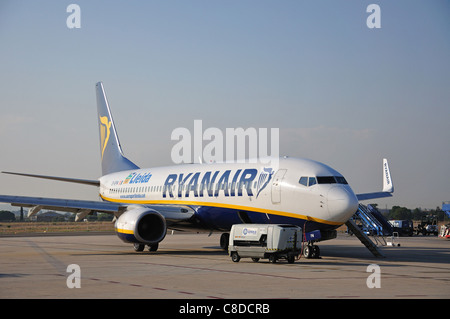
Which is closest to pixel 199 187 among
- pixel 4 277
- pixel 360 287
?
pixel 4 277

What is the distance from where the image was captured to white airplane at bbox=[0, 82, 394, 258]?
2408 centimetres

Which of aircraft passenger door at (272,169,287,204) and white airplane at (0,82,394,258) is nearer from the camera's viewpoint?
white airplane at (0,82,394,258)

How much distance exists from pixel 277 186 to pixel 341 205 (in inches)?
126

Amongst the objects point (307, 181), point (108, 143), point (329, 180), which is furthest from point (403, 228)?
point (307, 181)

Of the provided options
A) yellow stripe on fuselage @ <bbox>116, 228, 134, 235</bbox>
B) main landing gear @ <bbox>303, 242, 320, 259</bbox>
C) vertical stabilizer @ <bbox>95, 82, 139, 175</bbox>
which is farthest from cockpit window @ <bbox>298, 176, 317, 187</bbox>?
vertical stabilizer @ <bbox>95, 82, 139, 175</bbox>

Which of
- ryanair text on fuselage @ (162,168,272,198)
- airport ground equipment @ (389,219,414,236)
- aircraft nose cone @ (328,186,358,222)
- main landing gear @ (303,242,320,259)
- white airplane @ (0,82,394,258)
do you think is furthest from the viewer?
airport ground equipment @ (389,219,414,236)

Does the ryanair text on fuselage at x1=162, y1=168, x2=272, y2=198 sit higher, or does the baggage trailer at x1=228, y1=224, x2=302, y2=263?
the ryanair text on fuselage at x1=162, y1=168, x2=272, y2=198

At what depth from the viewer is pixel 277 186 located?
25.4 m

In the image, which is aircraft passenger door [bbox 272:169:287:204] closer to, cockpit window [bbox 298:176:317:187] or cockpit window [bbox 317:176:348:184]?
cockpit window [bbox 298:176:317:187]

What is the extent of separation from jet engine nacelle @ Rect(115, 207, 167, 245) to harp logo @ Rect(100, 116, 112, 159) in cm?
1581

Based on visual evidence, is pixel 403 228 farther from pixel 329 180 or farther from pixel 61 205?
pixel 61 205

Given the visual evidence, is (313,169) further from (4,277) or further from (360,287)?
(4,277)

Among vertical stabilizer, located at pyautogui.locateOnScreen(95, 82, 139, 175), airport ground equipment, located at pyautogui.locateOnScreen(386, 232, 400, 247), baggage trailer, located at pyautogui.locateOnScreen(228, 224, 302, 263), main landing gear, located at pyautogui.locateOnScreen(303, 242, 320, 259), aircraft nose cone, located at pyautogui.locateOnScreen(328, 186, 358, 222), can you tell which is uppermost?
vertical stabilizer, located at pyautogui.locateOnScreen(95, 82, 139, 175)
